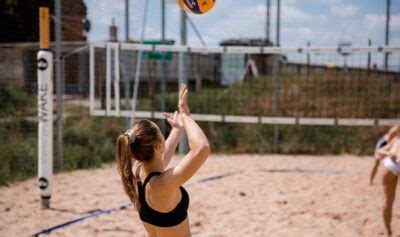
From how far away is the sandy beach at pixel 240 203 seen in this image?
4234 millimetres

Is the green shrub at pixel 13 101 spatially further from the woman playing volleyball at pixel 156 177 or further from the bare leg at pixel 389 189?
the bare leg at pixel 389 189

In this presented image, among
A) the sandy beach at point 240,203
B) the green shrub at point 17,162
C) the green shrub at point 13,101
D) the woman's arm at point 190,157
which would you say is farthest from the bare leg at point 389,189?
the green shrub at point 13,101

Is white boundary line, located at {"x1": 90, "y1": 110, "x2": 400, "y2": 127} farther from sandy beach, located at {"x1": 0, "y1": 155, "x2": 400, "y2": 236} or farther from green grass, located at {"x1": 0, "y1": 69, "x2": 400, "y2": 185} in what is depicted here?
green grass, located at {"x1": 0, "y1": 69, "x2": 400, "y2": 185}

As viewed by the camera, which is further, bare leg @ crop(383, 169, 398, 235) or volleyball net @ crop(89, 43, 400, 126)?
volleyball net @ crop(89, 43, 400, 126)

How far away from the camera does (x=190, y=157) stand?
1.90 m

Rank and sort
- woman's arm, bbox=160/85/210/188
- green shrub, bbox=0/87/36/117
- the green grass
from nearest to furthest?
woman's arm, bbox=160/85/210/188, green shrub, bbox=0/87/36/117, the green grass

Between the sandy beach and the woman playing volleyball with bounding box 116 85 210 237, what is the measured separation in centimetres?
203

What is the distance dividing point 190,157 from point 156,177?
257 millimetres

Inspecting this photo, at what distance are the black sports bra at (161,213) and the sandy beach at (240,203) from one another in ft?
6.68

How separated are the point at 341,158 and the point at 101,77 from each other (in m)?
5.13

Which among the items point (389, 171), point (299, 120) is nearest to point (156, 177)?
point (389, 171)

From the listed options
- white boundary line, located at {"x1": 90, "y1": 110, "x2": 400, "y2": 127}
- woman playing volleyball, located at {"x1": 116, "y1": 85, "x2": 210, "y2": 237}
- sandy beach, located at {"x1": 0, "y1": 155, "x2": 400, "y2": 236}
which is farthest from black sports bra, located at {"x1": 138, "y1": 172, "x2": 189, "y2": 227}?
white boundary line, located at {"x1": 90, "y1": 110, "x2": 400, "y2": 127}

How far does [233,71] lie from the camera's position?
10.8m

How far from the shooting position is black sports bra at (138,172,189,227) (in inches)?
84.2
